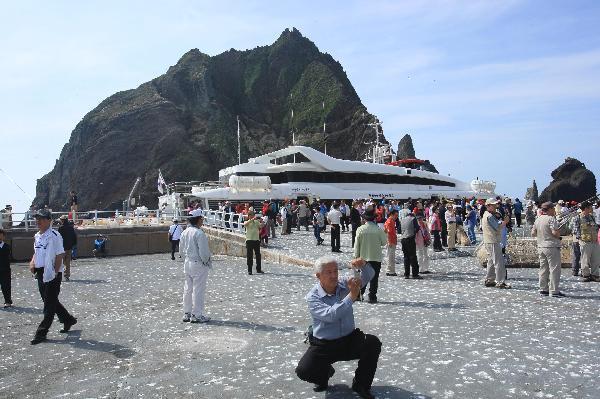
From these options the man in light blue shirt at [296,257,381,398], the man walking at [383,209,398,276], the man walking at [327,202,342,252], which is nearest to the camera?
the man in light blue shirt at [296,257,381,398]

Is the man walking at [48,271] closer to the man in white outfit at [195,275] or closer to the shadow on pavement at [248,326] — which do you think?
the man in white outfit at [195,275]

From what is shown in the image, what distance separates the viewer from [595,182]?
4082 inches

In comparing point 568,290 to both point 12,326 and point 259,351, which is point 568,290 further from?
point 12,326

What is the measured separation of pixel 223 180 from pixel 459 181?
19683 mm

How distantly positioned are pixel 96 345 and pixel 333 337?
13.6ft

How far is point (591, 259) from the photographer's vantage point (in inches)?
474

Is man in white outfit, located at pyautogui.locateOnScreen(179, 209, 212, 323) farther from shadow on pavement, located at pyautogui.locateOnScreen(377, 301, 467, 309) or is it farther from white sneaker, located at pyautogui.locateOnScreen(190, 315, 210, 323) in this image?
shadow on pavement, located at pyautogui.locateOnScreen(377, 301, 467, 309)

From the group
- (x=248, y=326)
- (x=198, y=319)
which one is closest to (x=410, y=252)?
(x=248, y=326)

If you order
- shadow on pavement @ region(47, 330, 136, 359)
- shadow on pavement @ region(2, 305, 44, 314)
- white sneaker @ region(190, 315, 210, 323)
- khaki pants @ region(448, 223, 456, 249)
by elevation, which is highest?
khaki pants @ region(448, 223, 456, 249)

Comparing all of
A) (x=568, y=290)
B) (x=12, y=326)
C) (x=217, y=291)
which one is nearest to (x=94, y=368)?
(x=12, y=326)

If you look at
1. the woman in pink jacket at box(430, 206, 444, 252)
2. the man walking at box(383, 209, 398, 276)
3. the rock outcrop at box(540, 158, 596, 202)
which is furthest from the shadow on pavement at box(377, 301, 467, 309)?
the rock outcrop at box(540, 158, 596, 202)

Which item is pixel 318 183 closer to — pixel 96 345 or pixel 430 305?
pixel 430 305

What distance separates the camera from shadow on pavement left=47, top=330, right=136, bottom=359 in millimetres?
6902

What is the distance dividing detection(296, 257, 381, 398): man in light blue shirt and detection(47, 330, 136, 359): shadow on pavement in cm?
302
